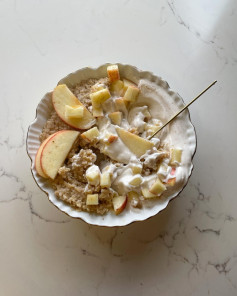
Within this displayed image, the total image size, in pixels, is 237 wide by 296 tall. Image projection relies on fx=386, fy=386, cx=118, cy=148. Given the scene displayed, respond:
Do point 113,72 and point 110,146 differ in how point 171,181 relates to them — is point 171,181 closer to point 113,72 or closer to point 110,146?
point 110,146

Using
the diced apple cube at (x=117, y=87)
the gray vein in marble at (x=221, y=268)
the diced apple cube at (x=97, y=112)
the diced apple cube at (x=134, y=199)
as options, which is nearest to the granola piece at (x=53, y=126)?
the diced apple cube at (x=97, y=112)

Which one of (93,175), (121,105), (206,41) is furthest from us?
(206,41)

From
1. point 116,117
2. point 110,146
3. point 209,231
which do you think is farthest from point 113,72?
point 209,231

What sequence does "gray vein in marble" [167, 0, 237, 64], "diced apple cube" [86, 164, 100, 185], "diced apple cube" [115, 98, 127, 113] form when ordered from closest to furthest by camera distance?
"diced apple cube" [86, 164, 100, 185]
"diced apple cube" [115, 98, 127, 113]
"gray vein in marble" [167, 0, 237, 64]

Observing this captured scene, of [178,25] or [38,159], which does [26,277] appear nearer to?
[38,159]

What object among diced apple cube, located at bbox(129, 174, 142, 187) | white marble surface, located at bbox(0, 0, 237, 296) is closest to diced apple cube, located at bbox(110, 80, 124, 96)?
white marble surface, located at bbox(0, 0, 237, 296)

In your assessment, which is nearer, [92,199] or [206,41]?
A: [92,199]

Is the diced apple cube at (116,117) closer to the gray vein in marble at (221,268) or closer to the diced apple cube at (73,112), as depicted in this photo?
the diced apple cube at (73,112)

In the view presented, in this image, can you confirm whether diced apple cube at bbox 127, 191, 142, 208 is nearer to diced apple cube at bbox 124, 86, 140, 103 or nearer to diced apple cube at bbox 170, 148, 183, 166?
diced apple cube at bbox 170, 148, 183, 166
